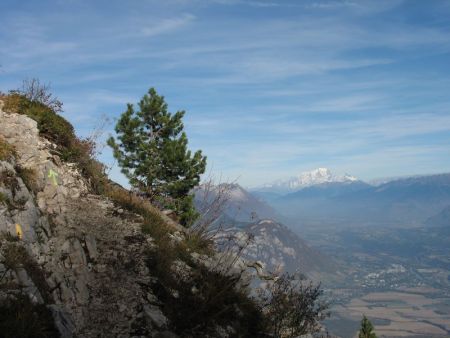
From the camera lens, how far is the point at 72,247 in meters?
10.2

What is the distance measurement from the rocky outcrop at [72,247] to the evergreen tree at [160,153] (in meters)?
18.4

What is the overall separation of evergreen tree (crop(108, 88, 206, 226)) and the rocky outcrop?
18450 millimetres

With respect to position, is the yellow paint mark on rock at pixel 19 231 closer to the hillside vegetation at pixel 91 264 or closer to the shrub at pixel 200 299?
the hillside vegetation at pixel 91 264

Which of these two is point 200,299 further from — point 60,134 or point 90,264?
point 60,134

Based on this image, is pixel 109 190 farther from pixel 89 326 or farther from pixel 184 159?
pixel 184 159

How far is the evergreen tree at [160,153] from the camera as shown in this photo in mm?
Answer: 31906

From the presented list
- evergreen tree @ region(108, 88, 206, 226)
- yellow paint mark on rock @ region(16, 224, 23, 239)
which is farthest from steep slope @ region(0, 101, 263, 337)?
evergreen tree @ region(108, 88, 206, 226)

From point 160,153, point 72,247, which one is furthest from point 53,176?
point 160,153

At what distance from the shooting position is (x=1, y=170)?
10070 millimetres

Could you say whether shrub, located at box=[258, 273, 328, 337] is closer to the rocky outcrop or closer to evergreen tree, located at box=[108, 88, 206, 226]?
the rocky outcrop

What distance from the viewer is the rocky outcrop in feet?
29.4

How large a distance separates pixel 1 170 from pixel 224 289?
6.39 meters

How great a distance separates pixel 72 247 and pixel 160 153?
2250 cm

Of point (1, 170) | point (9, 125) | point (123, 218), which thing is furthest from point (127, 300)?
→ point (9, 125)
